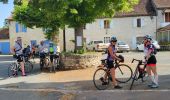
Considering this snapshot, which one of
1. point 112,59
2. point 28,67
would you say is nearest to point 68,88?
point 112,59

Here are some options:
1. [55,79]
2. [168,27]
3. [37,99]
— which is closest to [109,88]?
[37,99]

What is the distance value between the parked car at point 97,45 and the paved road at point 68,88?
31.4 metres

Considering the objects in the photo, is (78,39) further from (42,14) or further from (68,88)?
(42,14)

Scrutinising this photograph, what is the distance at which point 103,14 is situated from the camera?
2553 centimetres

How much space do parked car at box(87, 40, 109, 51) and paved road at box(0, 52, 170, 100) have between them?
31.4m

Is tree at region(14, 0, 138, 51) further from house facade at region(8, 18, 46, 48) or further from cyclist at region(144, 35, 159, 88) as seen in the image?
house facade at region(8, 18, 46, 48)

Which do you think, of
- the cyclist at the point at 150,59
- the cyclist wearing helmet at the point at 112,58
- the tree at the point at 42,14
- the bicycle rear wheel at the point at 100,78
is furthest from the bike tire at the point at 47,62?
the cyclist at the point at 150,59

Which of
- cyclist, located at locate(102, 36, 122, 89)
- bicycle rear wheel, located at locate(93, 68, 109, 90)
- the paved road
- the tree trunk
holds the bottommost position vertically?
the paved road

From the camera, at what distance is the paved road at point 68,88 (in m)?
14.8

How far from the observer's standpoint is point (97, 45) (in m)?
55.8

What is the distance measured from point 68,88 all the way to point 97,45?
1526 inches

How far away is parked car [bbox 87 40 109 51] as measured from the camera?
2124 inches

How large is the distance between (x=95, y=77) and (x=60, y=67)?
308 inches

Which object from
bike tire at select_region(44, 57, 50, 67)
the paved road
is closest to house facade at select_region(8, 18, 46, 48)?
bike tire at select_region(44, 57, 50, 67)
